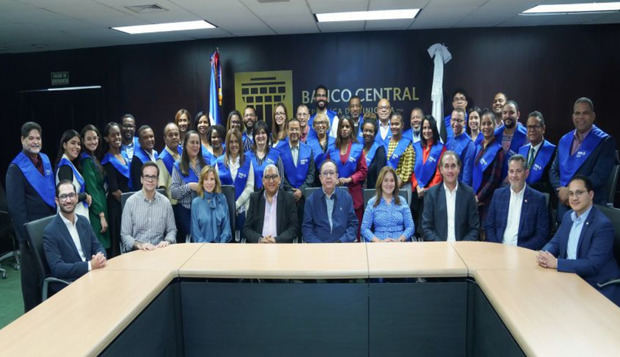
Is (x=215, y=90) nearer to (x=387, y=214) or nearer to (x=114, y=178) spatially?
(x=114, y=178)

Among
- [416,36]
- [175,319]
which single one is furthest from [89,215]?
[416,36]

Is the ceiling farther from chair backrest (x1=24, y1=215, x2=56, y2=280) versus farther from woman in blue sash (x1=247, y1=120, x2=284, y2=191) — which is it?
chair backrest (x1=24, y1=215, x2=56, y2=280)

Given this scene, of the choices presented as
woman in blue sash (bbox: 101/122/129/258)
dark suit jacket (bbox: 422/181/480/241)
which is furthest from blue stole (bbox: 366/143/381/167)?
woman in blue sash (bbox: 101/122/129/258)

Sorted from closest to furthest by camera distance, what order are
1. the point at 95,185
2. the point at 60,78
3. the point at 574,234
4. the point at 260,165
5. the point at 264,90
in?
the point at 574,234 < the point at 95,185 < the point at 260,165 < the point at 264,90 < the point at 60,78

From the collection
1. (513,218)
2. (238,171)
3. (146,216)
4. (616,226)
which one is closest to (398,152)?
(513,218)

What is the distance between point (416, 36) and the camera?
6.43 metres

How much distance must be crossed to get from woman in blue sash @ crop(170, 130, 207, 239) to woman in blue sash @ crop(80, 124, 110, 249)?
2.24ft

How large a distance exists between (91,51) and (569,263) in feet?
23.3

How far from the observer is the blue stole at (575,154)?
367 centimetres

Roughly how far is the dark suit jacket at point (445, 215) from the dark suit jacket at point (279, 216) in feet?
3.21

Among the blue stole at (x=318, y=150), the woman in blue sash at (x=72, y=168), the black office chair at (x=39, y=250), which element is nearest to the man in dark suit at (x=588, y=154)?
the blue stole at (x=318, y=150)

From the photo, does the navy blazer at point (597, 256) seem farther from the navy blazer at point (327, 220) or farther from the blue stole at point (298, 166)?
the blue stole at point (298, 166)

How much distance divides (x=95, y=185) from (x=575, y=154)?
4.06m

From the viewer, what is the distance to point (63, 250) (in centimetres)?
264
